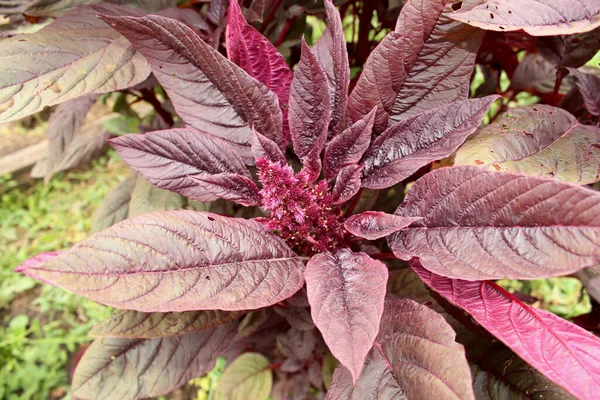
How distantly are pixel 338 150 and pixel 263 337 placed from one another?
2.10 feet

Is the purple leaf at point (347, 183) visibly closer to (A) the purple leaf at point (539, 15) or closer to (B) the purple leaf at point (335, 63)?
(B) the purple leaf at point (335, 63)

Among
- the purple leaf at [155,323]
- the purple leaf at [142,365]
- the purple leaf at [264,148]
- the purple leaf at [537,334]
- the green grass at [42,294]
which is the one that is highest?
the purple leaf at [264,148]

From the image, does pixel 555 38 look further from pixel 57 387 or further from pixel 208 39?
pixel 57 387

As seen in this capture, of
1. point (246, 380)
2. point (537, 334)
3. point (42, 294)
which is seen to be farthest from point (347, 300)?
point (42, 294)

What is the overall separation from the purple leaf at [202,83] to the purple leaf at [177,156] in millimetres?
38

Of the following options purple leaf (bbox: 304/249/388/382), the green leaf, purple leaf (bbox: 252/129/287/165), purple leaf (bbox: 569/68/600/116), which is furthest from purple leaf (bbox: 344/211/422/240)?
the green leaf

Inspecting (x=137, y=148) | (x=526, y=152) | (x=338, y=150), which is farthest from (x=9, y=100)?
(x=526, y=152)

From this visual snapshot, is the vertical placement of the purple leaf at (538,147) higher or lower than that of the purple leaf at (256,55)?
lower

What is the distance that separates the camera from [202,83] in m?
0.69

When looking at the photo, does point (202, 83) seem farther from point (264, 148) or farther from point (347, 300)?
point (347, 300)

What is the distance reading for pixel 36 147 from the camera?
3.01m

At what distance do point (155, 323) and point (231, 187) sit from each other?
30 centimetres

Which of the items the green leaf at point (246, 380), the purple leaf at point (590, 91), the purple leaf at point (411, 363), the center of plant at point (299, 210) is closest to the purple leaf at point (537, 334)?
the purple leaf at point (411, 363)

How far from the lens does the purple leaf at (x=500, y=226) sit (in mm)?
482
